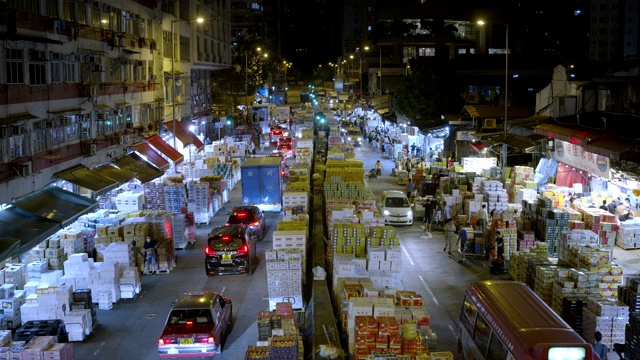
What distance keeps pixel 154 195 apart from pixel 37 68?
330 inches

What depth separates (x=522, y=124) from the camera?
36.2 metres

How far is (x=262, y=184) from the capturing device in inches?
1286

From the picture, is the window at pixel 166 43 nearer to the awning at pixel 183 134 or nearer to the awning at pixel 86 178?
the awning at pixel 183 134

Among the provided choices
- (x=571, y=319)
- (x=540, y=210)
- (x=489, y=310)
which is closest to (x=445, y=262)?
(x=540, y=210)

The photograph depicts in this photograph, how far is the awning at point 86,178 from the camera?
79.2 feet

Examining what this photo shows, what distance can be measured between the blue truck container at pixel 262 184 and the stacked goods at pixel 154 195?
4260mm

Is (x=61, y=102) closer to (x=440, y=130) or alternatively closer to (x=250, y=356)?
(x=250, y=356)

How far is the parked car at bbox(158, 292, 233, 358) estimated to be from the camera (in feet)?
49.8

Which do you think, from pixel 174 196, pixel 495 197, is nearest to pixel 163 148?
pixel 174 196

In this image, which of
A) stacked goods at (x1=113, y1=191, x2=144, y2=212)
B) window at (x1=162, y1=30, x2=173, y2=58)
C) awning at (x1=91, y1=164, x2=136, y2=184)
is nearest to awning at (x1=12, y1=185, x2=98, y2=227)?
awning at (x1=91, y1=164, x2=136, y2=184)

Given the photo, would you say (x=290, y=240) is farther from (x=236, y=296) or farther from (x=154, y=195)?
(x=154, y=195)

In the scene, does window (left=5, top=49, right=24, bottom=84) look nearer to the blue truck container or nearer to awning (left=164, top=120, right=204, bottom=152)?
the blue truck container

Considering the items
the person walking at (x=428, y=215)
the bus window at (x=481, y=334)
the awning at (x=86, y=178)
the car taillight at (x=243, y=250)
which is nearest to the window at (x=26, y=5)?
the awning at (x=86, y=178)

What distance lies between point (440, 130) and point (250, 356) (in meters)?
37.5
